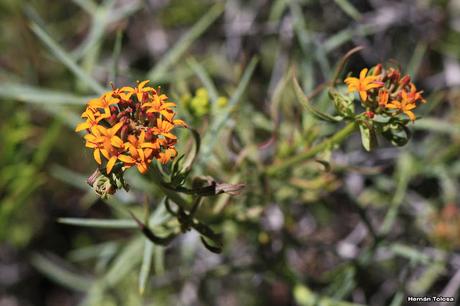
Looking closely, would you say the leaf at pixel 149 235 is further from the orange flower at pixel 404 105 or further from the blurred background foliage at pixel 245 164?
the orange flower at pixel 404 105

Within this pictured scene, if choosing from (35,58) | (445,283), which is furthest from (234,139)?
(35,58)

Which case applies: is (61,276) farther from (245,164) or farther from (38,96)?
(245,164)

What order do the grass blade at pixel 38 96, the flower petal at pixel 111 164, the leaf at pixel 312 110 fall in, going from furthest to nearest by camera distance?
the grass blade at pixel 38 96 → the leaf at pixel 312 110 → the flower petal at pixel 111 164

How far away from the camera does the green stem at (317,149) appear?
1826mm

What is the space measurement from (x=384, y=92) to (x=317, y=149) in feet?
1.29

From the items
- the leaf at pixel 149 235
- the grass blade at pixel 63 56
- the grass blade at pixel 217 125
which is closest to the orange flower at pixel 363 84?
the grass blade at pixel 217 125

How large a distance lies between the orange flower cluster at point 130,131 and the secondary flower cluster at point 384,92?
1.90 ft

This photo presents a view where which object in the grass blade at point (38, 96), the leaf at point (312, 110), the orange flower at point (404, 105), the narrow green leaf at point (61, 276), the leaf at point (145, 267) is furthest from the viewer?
the narrow green leaf at point (61, 276)

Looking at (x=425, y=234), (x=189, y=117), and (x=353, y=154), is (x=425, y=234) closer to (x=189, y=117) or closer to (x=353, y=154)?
(x=353, y=154)

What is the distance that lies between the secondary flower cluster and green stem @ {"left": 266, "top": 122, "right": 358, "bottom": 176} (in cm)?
10

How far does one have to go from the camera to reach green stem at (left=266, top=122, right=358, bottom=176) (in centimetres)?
183

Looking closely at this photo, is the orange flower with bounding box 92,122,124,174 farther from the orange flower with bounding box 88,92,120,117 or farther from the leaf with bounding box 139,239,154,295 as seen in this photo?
the leaf with bounding box 139,239,154,295

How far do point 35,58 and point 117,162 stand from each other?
2.53 meters

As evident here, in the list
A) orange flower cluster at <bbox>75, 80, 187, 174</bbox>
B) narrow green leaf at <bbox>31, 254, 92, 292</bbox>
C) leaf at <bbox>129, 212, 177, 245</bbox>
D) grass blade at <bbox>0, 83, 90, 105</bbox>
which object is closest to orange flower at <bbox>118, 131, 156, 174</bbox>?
orange flower cluster at <bbox>75, 80, 187, 174</bbox>
